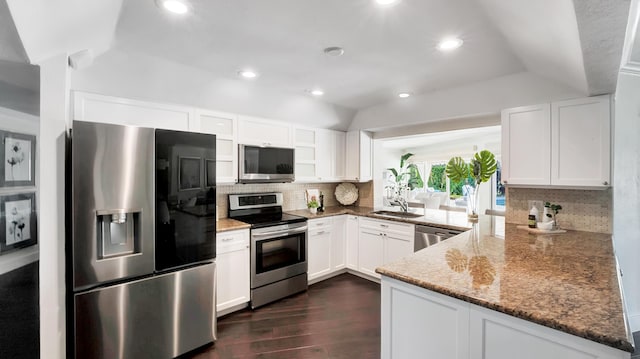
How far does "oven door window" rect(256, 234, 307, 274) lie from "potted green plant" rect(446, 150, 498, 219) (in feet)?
6.72

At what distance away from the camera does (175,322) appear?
2.09 m

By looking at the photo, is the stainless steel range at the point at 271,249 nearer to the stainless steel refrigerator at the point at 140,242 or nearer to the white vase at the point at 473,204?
the stainless steel refrigerator at the point at 140,242

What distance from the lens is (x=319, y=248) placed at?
3.60 m

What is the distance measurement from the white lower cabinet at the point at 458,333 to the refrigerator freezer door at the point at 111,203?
1.69 m

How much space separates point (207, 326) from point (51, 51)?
2.19 meters

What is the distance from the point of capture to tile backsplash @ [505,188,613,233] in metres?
2.38

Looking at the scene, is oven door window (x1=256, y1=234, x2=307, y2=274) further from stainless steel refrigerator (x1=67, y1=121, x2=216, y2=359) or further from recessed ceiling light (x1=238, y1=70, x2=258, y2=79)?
recessed ceiling light (x1=238, y1=70, x2=258, y2=79)

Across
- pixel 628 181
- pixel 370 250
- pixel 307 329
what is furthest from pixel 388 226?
pixel 628 181

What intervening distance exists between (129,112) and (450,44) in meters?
2.70

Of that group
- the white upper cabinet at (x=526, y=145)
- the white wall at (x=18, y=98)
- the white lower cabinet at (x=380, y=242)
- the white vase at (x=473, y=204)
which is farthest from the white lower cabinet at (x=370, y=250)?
the white wall at (x=18, y=98)

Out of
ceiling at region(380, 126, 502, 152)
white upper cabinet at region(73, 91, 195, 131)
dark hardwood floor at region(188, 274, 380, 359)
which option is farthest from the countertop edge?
ceiling at region(380, 126, 502, 152)

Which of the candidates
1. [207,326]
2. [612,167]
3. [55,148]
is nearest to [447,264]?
[612,167]

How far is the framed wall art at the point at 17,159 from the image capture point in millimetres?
770

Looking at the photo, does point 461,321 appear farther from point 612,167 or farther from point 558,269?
point 612,167
